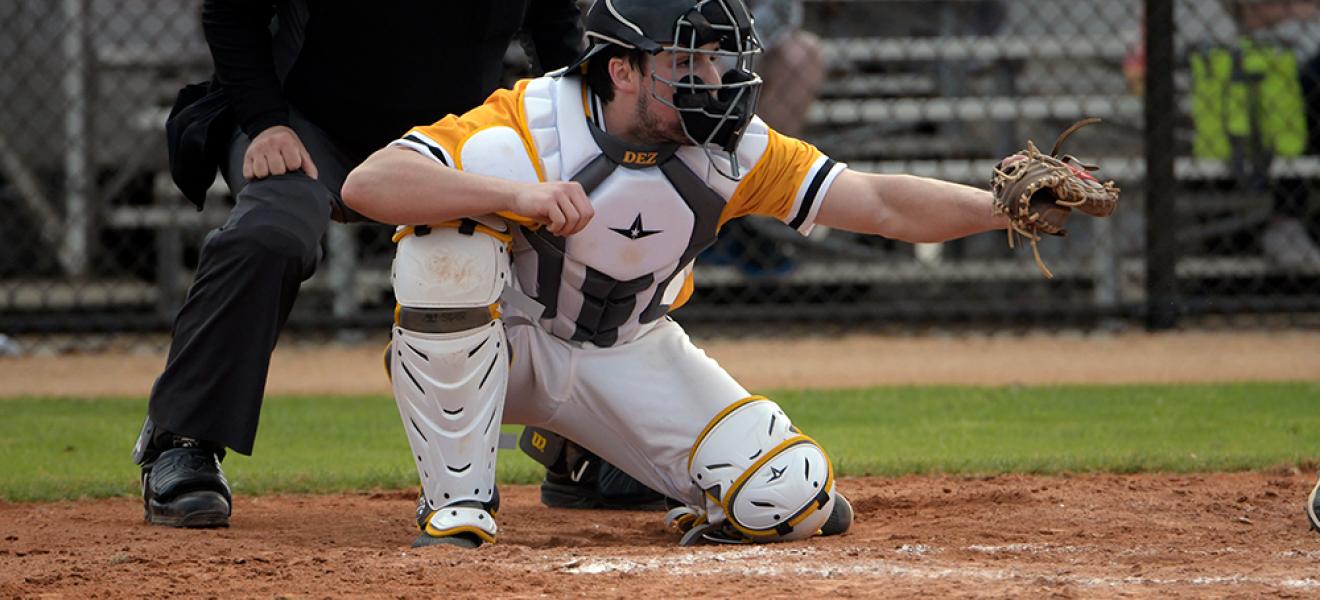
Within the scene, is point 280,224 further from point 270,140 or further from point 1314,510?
point 1314,510

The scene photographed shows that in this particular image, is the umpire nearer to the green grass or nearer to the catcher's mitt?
the green grass

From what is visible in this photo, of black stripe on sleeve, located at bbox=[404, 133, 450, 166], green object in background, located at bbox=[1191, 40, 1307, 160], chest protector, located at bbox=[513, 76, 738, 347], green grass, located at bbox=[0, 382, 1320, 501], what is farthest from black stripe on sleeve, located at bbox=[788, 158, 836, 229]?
green object in background, located at bbox=[1191, 40, 1307, 160]

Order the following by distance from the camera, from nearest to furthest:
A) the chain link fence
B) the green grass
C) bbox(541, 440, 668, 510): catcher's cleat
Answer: bbox(541, 440, 668, 510): catcher's cleat → the green grass → the chain link fence

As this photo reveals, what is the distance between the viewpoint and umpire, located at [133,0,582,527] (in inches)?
146

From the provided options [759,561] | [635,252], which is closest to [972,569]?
[759,561]

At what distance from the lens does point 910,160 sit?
368 inches

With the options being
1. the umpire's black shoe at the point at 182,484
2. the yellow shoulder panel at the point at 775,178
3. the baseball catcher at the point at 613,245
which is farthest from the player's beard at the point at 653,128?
the umpire's black shoe at the point at 182,484

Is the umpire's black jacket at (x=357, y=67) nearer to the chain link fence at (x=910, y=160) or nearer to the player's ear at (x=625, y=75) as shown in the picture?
the player's ear at (x=625, y=75)

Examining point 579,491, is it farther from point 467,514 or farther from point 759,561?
point 759,561

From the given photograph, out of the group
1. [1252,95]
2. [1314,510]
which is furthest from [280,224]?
[1252,95]

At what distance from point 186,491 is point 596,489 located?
1.04 meters

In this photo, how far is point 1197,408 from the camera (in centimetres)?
589

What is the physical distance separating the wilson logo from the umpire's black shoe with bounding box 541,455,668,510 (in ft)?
3.38

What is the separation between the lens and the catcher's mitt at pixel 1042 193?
130 inches
